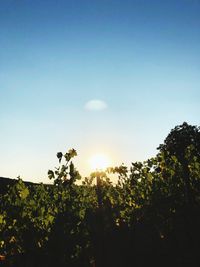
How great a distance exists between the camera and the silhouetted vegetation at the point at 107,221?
5953mm

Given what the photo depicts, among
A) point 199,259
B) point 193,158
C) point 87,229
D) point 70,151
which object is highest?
point 193,158

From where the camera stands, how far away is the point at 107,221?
28.7ft

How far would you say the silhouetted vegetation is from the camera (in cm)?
595

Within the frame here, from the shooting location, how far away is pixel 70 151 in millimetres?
6336

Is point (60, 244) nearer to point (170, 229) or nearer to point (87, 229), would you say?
point (87, 229)

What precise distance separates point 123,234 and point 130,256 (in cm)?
72

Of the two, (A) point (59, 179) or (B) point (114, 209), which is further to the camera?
(B) point (114, 209)

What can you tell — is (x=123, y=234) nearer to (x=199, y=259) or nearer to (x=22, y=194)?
(x=199, y=259)

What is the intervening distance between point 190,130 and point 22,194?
182 ft

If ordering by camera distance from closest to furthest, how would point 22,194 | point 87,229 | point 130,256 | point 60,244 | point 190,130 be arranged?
1. point 60,244
2. point 87,229
3. point 22,194
4. point 130,256
5. point 190,130

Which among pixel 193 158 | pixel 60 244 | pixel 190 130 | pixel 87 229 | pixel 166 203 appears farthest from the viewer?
pixel 190 130

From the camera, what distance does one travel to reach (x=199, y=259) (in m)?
6.66

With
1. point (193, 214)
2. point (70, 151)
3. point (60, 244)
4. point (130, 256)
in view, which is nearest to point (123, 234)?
point (130, 256)

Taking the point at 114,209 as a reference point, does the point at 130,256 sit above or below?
below
